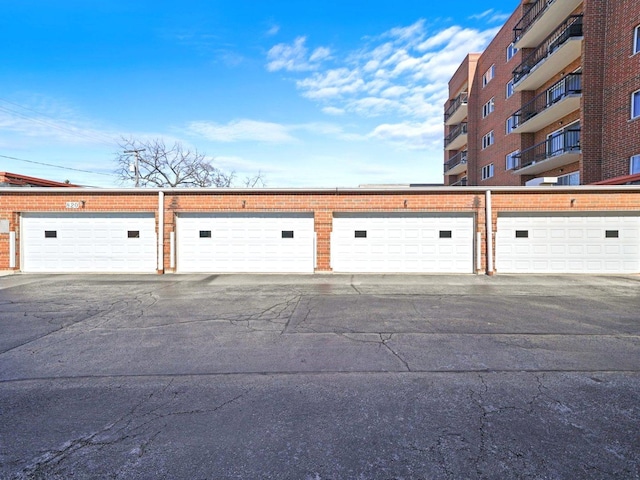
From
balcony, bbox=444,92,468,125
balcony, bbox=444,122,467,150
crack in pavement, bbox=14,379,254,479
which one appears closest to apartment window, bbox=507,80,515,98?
balcony, bbox=444,122,467,150

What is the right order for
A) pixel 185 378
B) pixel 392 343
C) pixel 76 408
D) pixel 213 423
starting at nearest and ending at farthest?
pixel 213 423
pixel 76 408
pixel 185 378
pixel 392 343

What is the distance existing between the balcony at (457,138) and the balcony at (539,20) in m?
9.62

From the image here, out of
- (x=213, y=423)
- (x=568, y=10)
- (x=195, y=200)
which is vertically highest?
(x=568, y=10)

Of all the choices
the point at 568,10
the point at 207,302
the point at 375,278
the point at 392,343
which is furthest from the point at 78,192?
the point at 568,10

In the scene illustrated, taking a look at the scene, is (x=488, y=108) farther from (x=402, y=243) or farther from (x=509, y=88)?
(x=402, y=243)

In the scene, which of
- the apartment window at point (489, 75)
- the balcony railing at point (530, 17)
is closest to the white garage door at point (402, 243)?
the balcony railing at point (530, 17)

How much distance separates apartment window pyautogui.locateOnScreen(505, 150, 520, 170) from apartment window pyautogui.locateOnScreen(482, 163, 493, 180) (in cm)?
286

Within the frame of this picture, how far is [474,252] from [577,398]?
988 centimetres

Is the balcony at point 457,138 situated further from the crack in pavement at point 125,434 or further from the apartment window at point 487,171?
the crack in pavement at point 125,434

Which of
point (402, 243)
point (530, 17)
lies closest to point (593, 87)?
point (530, 17)

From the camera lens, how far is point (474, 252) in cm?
1295

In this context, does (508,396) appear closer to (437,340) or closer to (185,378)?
(437,340)

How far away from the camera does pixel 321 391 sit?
381 cm

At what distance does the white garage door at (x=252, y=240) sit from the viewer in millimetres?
13234
